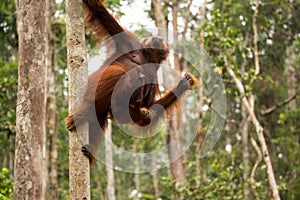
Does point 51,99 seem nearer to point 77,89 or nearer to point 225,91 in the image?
point 225,91

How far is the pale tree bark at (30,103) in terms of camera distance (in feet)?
13.5

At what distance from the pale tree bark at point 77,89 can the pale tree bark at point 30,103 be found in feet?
2.39

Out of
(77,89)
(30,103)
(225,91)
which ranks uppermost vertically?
(225,91)

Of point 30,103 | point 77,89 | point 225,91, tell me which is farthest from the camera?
point 225,91

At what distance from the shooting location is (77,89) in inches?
136

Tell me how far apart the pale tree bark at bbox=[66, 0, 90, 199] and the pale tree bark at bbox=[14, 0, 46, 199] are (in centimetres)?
73

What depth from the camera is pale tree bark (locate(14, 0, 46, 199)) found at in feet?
13.5

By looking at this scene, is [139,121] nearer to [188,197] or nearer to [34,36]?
[34,36]

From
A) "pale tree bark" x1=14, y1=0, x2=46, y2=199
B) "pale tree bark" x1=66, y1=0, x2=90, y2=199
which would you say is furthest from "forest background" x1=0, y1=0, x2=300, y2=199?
"pale tree bark" x1=66, y1=0, x2=90, y2=199

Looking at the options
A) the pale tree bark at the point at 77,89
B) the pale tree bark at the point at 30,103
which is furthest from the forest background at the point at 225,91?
the pale tree bark at the point at 77,89

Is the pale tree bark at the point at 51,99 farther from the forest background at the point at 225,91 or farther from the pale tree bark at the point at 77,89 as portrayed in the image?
the pale tree bark at the point at 77,89

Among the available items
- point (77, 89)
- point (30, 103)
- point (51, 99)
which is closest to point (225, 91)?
point (51, 99)

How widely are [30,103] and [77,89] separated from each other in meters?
0.89

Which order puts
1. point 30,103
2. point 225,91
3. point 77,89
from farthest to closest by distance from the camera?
point 225,91 → point 30,103 → point 77,89
